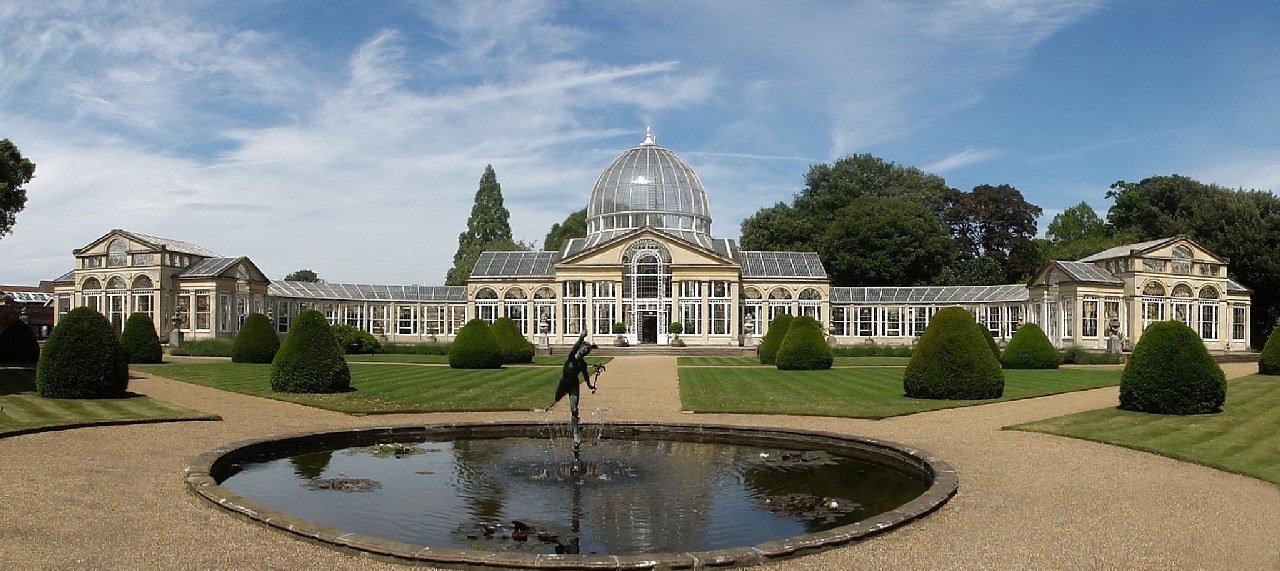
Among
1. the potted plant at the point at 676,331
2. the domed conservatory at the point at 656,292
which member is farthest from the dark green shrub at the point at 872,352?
the potted plant at the point at 676,331

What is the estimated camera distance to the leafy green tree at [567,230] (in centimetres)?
8894

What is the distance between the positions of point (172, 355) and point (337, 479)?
3484 cm

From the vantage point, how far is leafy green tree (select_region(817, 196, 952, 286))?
2798 inches

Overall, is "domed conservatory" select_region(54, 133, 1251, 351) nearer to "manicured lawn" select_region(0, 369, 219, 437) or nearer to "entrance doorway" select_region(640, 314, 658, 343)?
"entrance doorway" select_region(640, 314, 658, 343)

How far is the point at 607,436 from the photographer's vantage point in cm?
1731

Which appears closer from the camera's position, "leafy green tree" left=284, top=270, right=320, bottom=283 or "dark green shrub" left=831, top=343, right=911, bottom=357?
"dark green shrub" left=831, top=343, right=911, bottom=357

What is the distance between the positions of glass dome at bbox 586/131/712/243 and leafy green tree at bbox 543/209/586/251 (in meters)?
17.7

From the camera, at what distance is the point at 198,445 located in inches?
583

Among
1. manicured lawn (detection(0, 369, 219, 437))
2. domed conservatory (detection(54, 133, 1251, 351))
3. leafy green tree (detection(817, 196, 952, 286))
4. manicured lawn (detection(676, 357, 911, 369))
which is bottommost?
Answer: manicured lawn (detection(676, 357, 911, 369))

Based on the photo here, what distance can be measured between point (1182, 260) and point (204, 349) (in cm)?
5600

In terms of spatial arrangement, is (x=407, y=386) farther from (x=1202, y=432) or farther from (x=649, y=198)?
(x=649, y=198)

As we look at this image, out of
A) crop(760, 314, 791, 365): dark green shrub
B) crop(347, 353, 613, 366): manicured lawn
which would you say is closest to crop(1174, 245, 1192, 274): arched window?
crop(760, 314, 791, 365): dark green shrub

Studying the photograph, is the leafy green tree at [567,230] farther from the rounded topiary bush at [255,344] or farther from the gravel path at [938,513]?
the gravel path at [938,513]

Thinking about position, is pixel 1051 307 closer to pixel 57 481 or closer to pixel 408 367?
pixel 408 367
